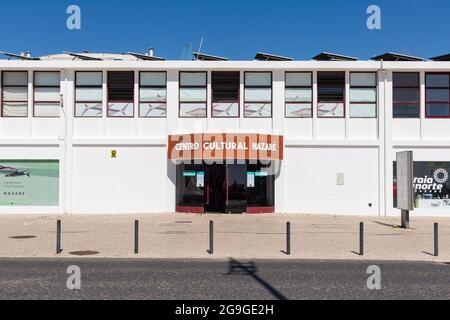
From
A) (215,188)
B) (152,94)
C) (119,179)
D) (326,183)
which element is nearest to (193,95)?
(152,94)

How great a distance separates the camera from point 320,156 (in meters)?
30.4

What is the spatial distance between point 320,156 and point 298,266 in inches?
706

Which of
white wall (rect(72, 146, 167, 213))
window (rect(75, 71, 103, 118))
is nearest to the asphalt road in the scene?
white wall (rect(72, 146, 167, 213))

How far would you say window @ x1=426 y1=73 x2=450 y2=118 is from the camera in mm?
30609

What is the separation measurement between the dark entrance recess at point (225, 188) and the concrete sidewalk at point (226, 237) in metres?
1.31

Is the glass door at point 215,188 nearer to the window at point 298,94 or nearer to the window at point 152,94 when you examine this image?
the window at point 152,94

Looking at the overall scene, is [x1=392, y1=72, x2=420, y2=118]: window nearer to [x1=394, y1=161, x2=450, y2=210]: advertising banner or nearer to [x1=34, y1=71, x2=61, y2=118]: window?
[x1=394, y1=161, x2=450, y2=210]: advertising banner

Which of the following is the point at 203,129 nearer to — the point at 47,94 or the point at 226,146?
the point at 226,146

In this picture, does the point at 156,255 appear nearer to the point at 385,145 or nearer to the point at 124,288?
the point at 124,288

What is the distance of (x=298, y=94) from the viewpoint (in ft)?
100

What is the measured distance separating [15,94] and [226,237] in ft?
55.9

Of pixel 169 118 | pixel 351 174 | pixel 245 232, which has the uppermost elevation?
pixel 169 118
